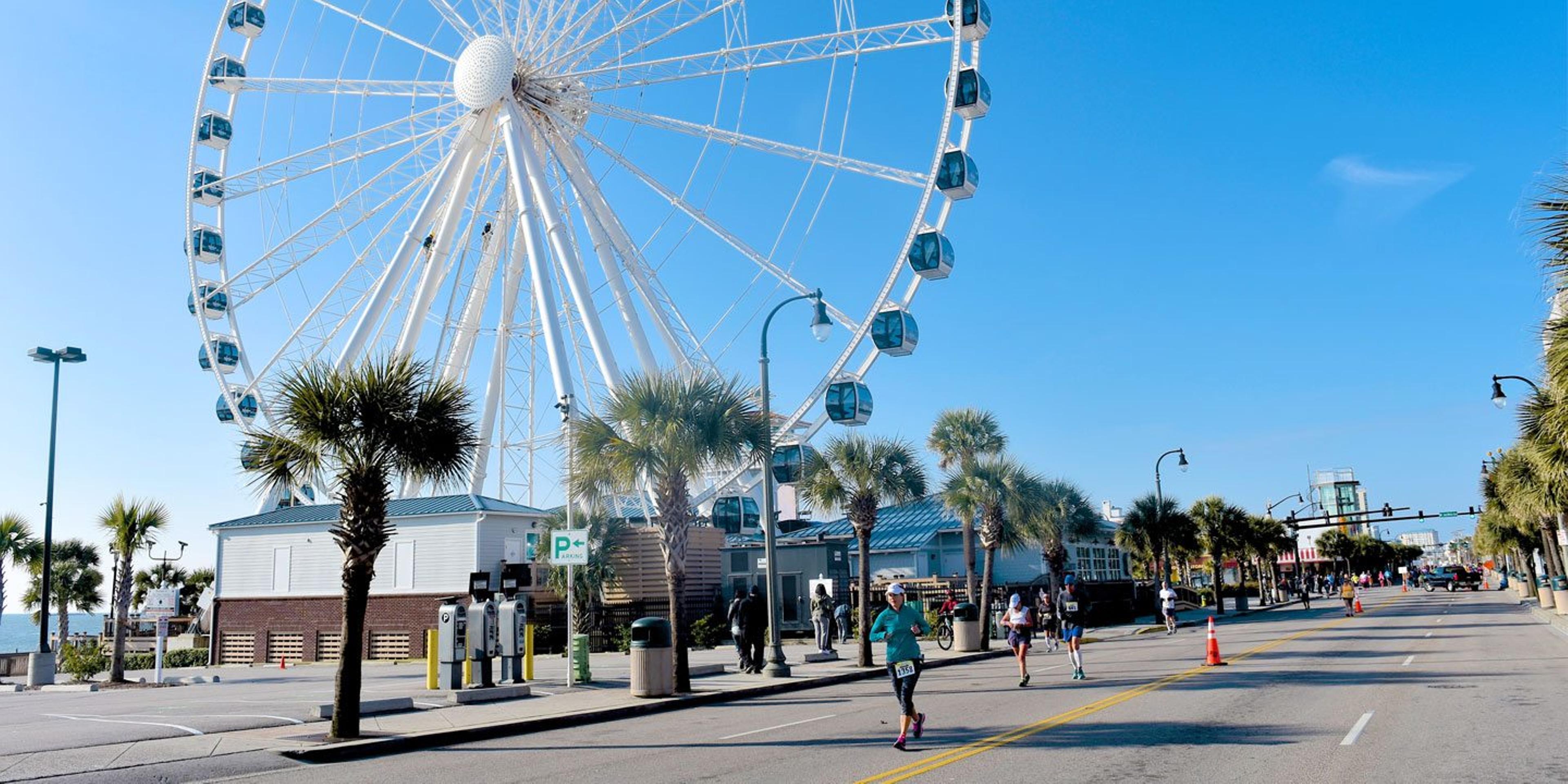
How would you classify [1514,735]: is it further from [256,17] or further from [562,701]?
[256,17]

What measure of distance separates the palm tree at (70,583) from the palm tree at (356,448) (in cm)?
3164

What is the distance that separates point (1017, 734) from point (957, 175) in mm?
19129

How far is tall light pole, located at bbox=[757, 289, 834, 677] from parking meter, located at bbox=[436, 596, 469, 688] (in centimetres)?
612

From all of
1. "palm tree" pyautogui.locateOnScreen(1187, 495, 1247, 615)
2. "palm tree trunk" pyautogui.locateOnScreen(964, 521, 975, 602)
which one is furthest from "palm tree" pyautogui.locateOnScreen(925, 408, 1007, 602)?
"palm tree" pyautogui.locateOnScreen(1187, 495, 1247, 615)

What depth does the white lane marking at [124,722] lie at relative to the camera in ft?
48.7

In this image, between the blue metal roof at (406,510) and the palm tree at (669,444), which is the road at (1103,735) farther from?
the blue metal roof at (406,510)

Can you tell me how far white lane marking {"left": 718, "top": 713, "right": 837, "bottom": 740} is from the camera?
13.5 m

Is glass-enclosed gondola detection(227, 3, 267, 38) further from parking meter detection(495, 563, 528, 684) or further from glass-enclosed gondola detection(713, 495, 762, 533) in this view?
parking meter detection(495, 563, 528, 684)

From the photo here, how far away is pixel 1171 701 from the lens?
15125 millimetres

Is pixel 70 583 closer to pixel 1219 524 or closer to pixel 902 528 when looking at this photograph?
pixel 902 528

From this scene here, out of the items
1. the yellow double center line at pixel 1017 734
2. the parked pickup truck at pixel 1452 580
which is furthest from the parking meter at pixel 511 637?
the parked pickup truck at pixel 1452 580

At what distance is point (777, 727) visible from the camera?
14305mm

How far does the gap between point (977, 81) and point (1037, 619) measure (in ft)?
63.7

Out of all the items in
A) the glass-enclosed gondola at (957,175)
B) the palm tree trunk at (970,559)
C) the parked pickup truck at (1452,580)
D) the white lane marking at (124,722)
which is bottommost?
the parked pickup truck at (1452,580)
